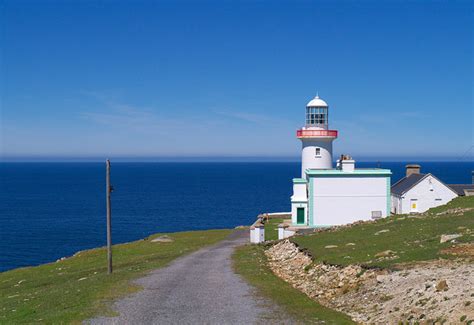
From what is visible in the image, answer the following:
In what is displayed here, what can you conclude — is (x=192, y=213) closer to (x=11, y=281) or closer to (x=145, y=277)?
(x=11, y=281)

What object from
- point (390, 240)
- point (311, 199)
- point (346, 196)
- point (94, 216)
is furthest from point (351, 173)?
point (94, 216)

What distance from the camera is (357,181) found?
162 ft

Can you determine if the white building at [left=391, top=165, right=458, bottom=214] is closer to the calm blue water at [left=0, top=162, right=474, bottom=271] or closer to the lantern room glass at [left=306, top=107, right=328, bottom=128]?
the lantern room glass at [left=306, top=107, right=328, bottom=128]

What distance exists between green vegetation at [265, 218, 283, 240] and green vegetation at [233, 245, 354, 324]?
14.1 m

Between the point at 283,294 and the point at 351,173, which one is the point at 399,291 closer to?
the point at 283,294

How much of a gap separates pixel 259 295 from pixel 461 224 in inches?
644

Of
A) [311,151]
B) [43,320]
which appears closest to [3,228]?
[311,151]

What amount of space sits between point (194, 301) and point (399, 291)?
7.94 m

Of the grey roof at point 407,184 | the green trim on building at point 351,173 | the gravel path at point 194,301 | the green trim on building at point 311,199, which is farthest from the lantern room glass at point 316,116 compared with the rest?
the gravel path at point 194,301

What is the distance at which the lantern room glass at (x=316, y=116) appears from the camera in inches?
2275

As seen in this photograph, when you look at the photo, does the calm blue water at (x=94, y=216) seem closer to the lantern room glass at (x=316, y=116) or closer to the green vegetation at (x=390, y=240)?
the lantern room glass at (x=316, y=116)

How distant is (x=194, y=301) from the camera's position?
2131cm

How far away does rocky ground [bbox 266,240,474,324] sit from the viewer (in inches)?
658

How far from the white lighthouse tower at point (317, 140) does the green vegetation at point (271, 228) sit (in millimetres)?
6356
